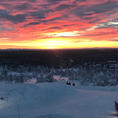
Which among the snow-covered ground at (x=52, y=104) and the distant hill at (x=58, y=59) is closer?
the snow-covered ground at (x=52, y=104)

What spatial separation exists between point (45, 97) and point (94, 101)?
2.99 meters

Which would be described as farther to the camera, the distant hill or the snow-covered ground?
the distant hill

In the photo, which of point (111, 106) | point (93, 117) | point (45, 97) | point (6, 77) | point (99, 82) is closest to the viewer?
point (93, 117)

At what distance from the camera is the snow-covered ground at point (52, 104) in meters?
6.26

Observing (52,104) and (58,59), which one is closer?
(52,104)

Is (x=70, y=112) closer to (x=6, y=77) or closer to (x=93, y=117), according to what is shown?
(x=93, y=117)

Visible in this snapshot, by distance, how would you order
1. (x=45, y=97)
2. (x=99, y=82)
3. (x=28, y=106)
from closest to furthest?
(x=28, y=106)
(x=45, y=97)
(x=99, y=82)

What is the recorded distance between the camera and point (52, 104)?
26.6ft

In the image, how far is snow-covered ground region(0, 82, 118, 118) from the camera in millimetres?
6258

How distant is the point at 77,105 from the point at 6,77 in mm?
16499

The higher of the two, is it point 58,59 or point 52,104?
point 58,59

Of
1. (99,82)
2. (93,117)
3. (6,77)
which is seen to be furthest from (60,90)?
(6,77)

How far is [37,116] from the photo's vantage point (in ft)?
19.7

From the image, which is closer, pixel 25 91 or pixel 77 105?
pixel 77 105
